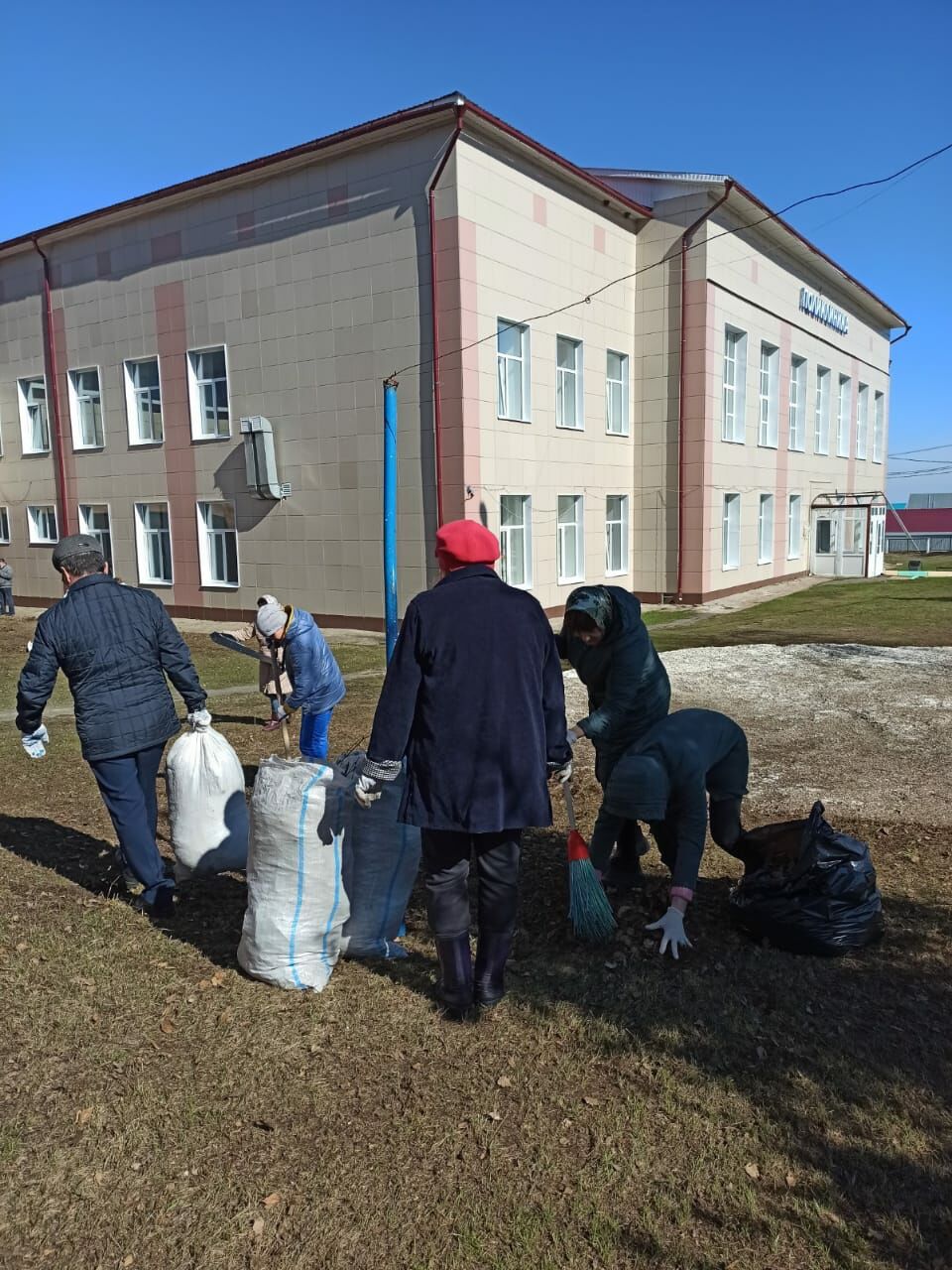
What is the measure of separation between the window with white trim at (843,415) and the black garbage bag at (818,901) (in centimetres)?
2848

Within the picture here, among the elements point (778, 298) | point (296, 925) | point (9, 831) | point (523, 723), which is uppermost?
point (778, 298)

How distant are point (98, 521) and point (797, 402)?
63.2 feet

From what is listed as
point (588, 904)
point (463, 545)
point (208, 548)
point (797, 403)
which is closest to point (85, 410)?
point (208, 548)

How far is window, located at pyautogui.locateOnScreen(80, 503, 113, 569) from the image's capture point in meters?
20.6

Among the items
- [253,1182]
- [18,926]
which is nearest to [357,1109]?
[253,1182]

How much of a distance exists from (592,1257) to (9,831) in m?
4.72

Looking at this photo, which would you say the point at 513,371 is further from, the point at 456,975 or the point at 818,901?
the point at 456,975

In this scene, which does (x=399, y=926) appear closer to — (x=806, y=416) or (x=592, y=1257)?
(x=592, y=1257)

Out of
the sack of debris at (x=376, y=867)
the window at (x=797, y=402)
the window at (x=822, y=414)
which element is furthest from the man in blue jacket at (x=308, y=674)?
the window at (x=822, y=414)

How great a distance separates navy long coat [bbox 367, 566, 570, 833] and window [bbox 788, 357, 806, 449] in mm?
24709

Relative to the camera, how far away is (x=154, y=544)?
20.0 metres

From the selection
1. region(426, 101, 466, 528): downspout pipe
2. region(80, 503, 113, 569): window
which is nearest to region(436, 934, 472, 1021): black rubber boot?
region(426, 101, 466, 528): downspout pipe

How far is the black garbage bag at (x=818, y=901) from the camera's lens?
12.0 ft

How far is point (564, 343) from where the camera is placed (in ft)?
60.1
